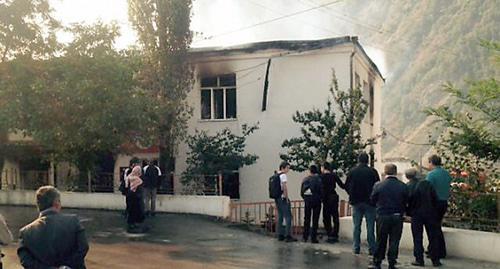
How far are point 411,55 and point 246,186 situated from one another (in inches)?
3030

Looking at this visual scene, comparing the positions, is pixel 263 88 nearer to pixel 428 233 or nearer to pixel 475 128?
pixel 475 128

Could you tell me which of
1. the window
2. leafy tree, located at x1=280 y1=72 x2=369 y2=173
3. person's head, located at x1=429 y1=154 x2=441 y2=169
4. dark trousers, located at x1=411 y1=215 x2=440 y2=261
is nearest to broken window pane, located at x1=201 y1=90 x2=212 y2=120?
the window

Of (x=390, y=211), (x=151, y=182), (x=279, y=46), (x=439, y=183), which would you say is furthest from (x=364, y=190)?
(x=279, y=46)

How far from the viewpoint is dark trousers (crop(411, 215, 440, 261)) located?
968cm

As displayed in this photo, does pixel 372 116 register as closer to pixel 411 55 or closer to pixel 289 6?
pixel 411 55

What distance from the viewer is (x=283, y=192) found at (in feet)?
39.7

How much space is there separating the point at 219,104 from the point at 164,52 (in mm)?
3594

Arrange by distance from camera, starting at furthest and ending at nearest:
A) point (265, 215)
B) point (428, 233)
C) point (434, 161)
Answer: point (265, 215) → point (434, 161) → point (428, 233)

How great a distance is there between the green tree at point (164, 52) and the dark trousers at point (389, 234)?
10.5m

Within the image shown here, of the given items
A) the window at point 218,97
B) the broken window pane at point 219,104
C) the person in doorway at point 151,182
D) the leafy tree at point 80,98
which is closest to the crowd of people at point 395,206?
the person in doorway at point 151,182

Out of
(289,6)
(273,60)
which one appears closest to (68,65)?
(273,60)

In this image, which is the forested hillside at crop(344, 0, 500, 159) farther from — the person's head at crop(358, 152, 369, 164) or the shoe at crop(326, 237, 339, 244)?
the person's head at crop(358, 152, 369, 164)

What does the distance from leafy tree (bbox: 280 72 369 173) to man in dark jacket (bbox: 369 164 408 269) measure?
7938 millimetres

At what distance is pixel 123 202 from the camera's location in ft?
58.4
